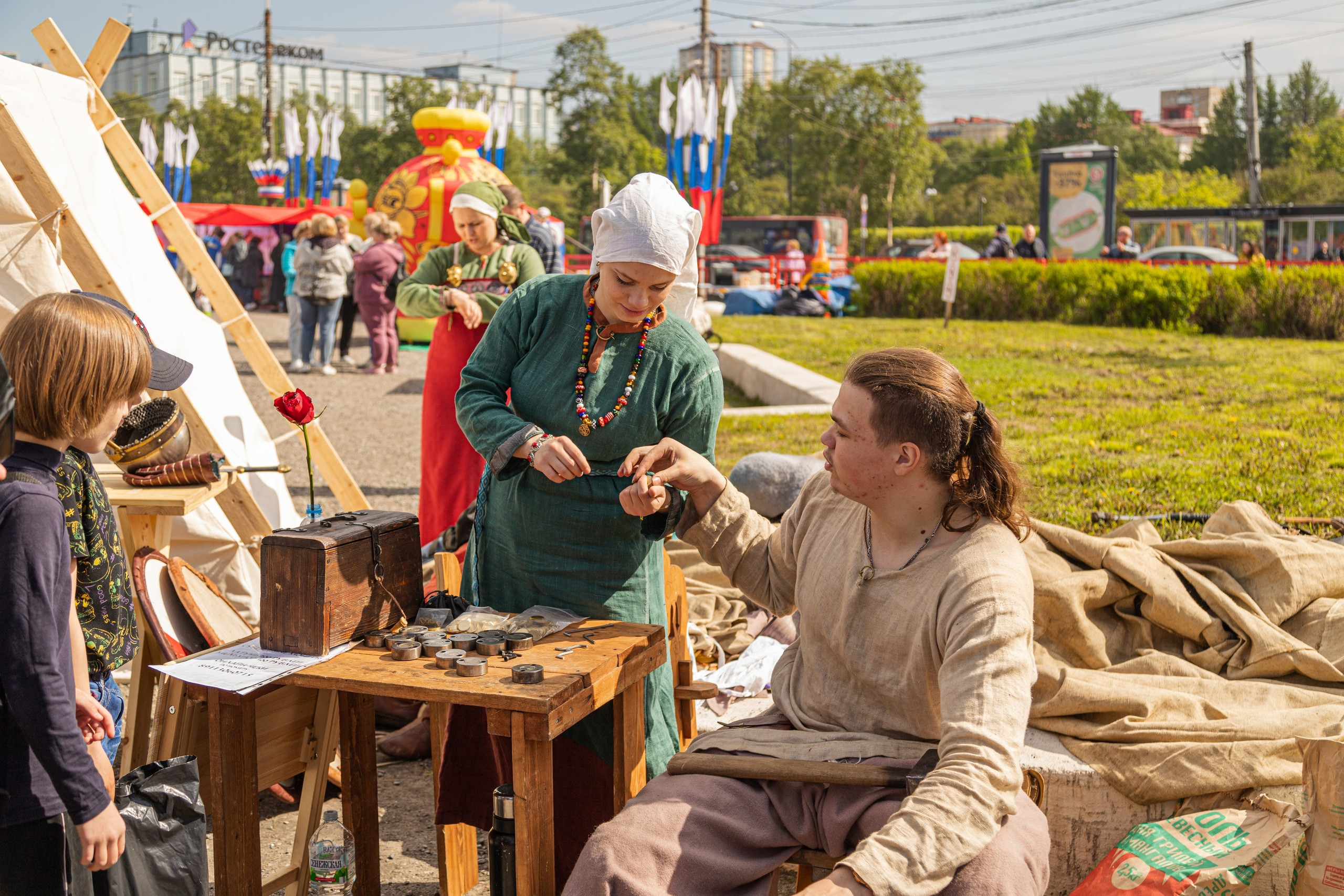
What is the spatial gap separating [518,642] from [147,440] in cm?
183

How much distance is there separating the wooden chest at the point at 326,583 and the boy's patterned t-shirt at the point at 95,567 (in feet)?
0.94

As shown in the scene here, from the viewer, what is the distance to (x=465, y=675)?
237 centimetres

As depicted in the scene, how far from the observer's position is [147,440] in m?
3.70

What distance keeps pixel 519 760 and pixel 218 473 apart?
1.99 m

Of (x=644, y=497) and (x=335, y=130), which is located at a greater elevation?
(x=335, y=130)

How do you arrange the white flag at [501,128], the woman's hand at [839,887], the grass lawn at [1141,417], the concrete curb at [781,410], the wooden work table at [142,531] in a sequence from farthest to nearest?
the white flag at [501,128]
the concrete curb at [781,410]
the grass lawn at [1141,417]
the wooden work table at [142,531]
the woman's hand at [839,887]

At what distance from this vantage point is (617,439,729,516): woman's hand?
2691 mm

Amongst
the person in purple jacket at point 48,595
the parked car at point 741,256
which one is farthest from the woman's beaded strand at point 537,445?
the parked car at point 741,256

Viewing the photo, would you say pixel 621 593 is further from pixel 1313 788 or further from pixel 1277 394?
pixel 1277 394

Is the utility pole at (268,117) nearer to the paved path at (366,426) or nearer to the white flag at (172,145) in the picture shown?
the white flag at (172,145)

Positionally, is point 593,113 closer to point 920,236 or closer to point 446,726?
point 920,236

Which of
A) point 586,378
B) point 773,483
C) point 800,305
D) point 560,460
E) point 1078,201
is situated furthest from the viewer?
point 1078,201

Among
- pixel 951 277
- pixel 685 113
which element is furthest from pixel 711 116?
pixel 951 277

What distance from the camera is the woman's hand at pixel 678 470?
269cm
